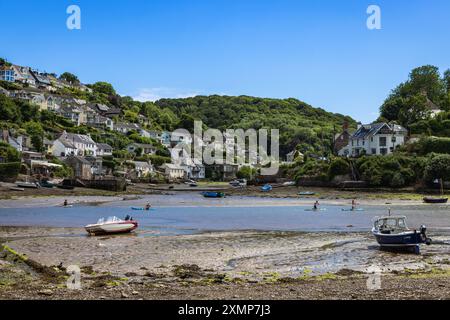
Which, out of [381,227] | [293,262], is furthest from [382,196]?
[293,262]

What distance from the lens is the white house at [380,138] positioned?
104 meters

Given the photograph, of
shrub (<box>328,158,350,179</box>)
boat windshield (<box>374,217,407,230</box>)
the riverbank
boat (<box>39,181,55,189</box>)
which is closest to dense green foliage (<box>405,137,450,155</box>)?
shrub (<box>328,158,350,179</box>)

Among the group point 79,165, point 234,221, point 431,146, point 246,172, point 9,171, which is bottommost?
point 234,221

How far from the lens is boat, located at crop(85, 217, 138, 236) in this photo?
33.8m

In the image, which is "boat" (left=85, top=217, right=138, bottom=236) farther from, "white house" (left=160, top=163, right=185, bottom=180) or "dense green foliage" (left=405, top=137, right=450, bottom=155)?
"white house" (left=160, top=163, right=185, bottom=180)

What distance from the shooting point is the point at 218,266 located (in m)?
22.0

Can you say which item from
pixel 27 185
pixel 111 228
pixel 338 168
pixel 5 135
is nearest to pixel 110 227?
pixel 111 228

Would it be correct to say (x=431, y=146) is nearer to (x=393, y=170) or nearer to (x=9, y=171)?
(x=393, y=170)

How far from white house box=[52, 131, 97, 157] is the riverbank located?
302ft

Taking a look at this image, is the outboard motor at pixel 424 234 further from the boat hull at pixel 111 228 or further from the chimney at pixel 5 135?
the chimney at pixel 5 135

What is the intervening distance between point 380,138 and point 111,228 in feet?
267

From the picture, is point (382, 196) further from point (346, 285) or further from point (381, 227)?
point (346, 285)
